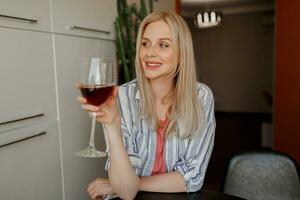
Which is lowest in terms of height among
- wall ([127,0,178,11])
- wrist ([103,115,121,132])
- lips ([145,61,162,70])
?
wrist ([103,115,121,132])

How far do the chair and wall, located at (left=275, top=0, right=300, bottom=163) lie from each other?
1.54m

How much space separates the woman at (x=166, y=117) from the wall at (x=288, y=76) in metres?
1.85

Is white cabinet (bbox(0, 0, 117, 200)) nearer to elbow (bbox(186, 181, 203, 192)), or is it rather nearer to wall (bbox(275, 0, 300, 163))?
elbow (bbox(186, 181, 203, 192))

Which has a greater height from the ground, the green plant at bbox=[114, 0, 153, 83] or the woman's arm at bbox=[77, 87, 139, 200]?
the green plant at bbox=[114, 0, 153, 83]

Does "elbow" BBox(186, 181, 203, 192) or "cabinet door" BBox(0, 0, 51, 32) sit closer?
"elbow" BBox(186, 181, 203, 192)

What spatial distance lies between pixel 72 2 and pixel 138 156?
852 millimetres

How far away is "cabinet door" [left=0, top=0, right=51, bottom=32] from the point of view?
112cm

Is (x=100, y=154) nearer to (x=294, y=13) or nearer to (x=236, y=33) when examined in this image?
(x=294, y=13)

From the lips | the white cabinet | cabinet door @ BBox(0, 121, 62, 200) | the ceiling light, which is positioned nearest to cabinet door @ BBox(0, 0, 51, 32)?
the white cabinet

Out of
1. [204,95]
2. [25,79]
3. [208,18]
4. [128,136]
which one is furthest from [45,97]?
[208,18]

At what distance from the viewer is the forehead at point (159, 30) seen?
1.10 meters

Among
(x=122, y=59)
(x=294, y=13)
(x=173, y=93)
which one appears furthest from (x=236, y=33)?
(x=173, y=93)

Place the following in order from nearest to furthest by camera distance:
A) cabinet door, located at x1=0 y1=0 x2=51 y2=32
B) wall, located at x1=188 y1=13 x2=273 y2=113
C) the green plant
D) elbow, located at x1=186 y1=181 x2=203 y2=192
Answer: elbow, located at x1=186 y1=181 x2=203 y2=192
cabinet door, located at x1=0 y1=0 x2=51 y2=32
the green plant
wall, located at x1=188 y1=13 x2=273 y2=113

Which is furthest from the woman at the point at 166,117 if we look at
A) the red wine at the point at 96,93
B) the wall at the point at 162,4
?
the wall at the point at 162,4
